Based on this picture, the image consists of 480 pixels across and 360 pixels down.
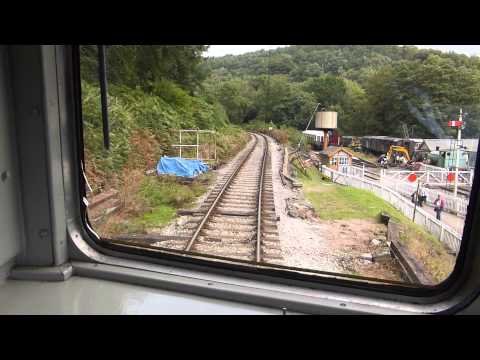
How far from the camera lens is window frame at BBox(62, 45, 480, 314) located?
3.97ft

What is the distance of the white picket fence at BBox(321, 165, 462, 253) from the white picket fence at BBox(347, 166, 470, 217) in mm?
33

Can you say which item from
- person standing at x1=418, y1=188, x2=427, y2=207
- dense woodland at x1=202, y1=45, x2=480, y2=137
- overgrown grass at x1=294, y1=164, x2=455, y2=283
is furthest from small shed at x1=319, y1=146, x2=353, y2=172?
person standing at x1=418, y1=188, x2=427, y2=207

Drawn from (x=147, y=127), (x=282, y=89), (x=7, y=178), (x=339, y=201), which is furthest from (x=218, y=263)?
(x=147, y=127)

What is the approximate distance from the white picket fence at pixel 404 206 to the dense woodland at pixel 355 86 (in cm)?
37

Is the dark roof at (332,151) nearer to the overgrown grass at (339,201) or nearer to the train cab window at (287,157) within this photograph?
the train cab window at (287,157)

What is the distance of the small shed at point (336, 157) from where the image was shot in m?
1.95

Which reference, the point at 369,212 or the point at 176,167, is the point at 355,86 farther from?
the point at 176,167

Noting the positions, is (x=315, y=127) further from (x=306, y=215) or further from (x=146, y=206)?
(x=146, y=206)

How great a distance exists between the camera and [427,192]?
5.50 feet

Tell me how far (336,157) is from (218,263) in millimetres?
977

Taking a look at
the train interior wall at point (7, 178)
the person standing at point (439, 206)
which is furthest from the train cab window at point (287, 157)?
the train interior wall at point (7, 178)

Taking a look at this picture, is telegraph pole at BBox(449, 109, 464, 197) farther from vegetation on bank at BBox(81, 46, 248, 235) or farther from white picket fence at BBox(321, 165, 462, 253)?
vegetation on bank at BBox(81, 46, 248, 235)
